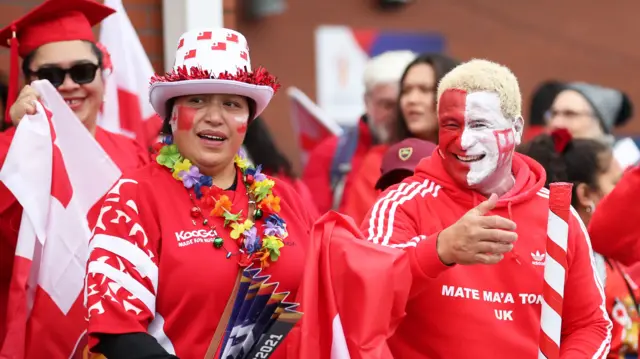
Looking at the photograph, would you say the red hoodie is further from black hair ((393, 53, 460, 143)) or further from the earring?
black hair ((393, 53, 460, 143))

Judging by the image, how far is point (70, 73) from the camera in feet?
18.5

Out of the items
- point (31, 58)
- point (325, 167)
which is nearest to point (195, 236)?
point (31, 58)

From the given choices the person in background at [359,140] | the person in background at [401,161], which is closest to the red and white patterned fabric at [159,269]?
the person in background at [401,161]

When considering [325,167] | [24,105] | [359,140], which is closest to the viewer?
[24,105]

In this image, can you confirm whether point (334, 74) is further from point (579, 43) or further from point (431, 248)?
point (431, 248)

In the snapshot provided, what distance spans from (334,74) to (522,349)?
8.37 metres

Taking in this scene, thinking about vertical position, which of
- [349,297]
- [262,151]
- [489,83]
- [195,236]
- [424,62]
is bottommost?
[349,297]

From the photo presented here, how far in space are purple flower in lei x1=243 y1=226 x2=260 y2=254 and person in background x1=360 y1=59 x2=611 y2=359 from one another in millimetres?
396

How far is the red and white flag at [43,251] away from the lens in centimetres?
506

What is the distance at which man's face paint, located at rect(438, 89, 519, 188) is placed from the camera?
443 centimetres

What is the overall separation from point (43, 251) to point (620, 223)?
2.44m

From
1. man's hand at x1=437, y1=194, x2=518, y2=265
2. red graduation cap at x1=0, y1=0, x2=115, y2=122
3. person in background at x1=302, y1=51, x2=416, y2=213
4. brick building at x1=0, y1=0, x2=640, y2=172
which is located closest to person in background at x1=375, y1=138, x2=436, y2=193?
man's hand at x1=437, y1=194, x2=518, y2=265

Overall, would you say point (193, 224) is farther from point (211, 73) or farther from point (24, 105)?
point (24, 105)

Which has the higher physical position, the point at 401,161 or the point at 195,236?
the point at 401,161
